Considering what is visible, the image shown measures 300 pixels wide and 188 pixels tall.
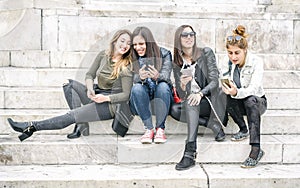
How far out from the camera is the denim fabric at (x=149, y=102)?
13.8ft

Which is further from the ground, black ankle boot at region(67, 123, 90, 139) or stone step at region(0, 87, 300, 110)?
stone step at region(0, 87, 300, 110)

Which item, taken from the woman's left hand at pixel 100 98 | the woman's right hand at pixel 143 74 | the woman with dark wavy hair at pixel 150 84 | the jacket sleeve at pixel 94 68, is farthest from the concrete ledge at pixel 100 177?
the jacket sleeve at pixel 94 68

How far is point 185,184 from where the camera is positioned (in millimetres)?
3801

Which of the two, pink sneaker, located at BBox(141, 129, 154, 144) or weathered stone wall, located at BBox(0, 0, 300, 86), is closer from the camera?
pink sneaker, located at BBox(141, 129, 154, 144)

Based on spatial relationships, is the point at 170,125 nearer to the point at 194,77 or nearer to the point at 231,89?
the point at 194,77

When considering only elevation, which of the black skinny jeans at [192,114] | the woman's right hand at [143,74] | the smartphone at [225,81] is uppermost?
the woman's right hand at [143,74]

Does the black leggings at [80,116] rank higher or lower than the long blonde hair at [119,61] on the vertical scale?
lower

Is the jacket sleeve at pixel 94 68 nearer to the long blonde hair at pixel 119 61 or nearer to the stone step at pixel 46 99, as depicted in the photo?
the long blonde hair at pixel 119 61

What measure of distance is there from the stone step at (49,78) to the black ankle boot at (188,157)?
183 cm

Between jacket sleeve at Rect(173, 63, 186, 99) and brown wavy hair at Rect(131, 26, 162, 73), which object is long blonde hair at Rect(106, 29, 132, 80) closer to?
brown wavy hair at Rect(131, 26, 162, 73)

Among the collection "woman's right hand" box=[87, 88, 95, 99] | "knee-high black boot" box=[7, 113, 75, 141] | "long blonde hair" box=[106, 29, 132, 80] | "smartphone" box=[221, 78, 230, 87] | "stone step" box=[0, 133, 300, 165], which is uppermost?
"long blonde hair" box=[106, 29, 132, 80]

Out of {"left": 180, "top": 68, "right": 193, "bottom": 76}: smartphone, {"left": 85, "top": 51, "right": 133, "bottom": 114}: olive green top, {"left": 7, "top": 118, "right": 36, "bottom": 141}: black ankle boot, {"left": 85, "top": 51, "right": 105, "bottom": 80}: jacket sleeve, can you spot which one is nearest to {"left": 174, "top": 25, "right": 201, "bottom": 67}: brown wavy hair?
{"left": 180, "top": 68, "right": 193, "bottom": 76}: smartphone

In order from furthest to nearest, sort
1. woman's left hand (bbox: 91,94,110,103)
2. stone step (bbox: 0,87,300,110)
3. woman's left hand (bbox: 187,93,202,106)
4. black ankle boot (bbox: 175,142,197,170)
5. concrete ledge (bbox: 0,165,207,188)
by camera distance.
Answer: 1. stone step (bbox: 0,87,300,110)
2. woman's left hand (bbox: 91,94,110,103)
3. woman's left hand (bbox: 187,93,202,106)
4. black ankle boot (bbox: 175,142,197,170)
5. concrete ledge (bbox: 0,165,207,188)

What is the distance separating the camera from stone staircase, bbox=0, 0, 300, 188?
3.90 metres
